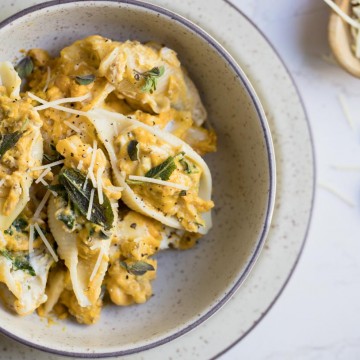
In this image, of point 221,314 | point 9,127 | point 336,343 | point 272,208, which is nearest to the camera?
point 9,127

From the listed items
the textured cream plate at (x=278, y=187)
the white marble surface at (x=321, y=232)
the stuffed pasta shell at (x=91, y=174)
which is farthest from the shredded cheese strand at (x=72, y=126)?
the white marble surface at (x=321, y=232)

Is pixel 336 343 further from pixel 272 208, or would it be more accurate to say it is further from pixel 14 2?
pixel 14 2

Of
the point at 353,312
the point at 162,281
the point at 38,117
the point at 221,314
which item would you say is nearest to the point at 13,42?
the point at 38,117

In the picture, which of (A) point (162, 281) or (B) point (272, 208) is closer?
(B) point (272, 208)

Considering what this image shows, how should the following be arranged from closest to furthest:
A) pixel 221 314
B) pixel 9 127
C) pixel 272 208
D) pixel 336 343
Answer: pixel 9 127
pixel 272 208
pixel 221 314
pixel 336 343

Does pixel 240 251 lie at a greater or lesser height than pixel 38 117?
lesser

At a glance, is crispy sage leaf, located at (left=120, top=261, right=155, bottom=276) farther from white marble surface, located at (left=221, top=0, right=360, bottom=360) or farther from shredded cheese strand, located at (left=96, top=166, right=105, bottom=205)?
white marble surface, located at (left=221, top=0, right=360, bottom=360)

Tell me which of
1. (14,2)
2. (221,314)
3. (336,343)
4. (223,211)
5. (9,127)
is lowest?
(336,343)

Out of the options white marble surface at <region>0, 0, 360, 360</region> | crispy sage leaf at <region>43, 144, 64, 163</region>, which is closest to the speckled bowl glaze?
crispy sage leaf at <region>43, 144, 64, 163</region>
